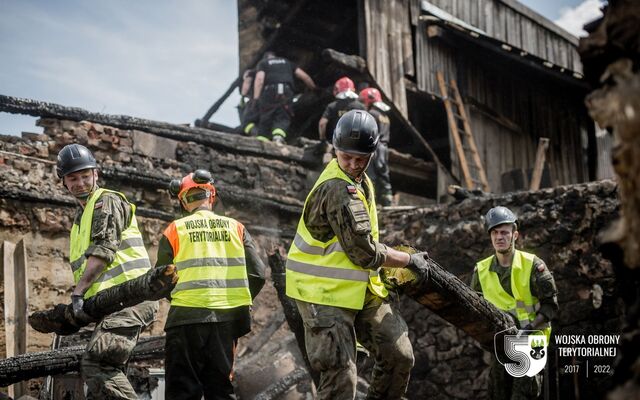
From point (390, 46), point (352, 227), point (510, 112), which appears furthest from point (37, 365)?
point (510, 112)

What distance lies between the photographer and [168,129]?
30.8 ft

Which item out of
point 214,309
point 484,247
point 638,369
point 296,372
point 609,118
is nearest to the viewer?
point 638,369

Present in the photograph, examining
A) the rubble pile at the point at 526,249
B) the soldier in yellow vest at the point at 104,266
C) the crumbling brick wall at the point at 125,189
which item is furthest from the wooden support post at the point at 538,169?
the soldier in yellow vest at the point at 104,266

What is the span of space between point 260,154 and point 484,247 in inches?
139


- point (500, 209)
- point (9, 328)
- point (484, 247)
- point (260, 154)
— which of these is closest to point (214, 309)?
point (500, 209)

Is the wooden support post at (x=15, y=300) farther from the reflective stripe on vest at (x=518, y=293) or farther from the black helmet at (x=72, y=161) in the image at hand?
the reflective stripe on vest at (x=518, y=293)

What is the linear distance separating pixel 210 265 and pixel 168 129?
492 cm

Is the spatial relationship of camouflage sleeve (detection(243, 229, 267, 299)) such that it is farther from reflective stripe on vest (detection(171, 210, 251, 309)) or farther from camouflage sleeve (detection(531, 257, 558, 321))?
camouflage sleeve (detection(531, 257, 558, 321))

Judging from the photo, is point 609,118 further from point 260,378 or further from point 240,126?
point 240,126

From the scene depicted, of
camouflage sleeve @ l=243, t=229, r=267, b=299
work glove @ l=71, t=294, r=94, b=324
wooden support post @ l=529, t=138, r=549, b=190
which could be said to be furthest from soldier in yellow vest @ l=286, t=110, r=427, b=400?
wooden support post @ l=529, t=138, r=549, b=190

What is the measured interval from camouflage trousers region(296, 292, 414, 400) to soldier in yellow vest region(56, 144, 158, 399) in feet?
4.15

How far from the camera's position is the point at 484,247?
8.28m

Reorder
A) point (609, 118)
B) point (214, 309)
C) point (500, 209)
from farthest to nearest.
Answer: point (500, 209)
point (214, 309)
point (609, 118)

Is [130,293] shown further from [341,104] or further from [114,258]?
[341,104]
